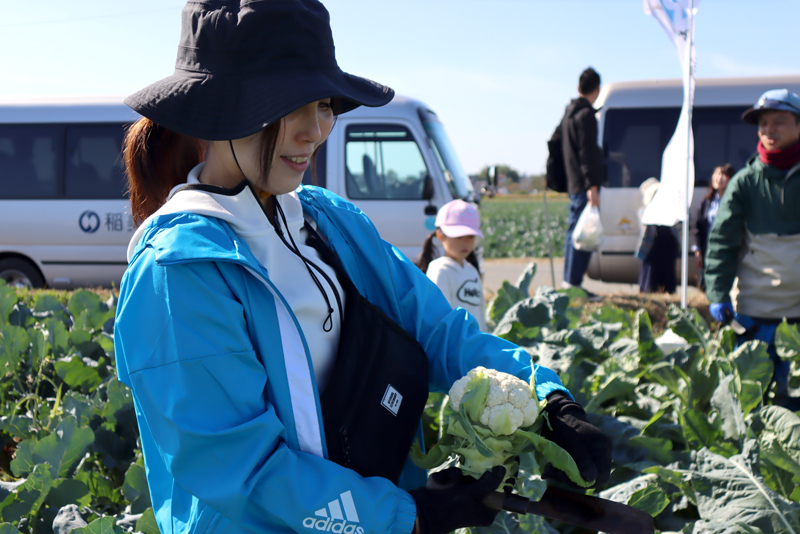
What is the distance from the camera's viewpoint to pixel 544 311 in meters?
3.31

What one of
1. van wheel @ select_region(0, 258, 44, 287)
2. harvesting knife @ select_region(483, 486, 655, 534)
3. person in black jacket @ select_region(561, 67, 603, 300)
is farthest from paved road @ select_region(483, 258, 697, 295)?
harvesting knife @ select_region(483, 486, 655, 534)

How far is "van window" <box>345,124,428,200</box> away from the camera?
7.12 metres

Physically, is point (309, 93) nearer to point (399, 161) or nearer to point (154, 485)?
point (154, 485)

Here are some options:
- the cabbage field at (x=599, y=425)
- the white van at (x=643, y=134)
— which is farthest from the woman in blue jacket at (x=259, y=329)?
the white van at (x=643, y=134)

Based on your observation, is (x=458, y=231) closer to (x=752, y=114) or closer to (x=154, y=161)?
(x=752, y=114)

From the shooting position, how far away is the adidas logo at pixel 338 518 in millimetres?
1038

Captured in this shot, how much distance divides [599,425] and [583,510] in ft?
4.59

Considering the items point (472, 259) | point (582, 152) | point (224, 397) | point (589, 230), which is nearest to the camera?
point (224, 397)

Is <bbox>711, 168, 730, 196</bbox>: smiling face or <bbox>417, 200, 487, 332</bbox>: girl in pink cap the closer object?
<bbox>417, 200, 487, 332</bbox>: girl in pink cap

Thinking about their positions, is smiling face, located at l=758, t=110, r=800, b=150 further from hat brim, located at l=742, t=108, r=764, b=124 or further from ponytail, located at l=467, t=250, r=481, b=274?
ponytail, located at l=467, t=250, r=481, b=274

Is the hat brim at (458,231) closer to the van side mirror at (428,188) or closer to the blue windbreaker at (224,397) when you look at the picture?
the blue windbreaker at (224,397)

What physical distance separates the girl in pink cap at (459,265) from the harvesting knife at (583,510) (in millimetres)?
2153

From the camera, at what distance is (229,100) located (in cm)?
109

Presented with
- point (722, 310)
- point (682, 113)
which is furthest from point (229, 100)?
point (682, 113)
